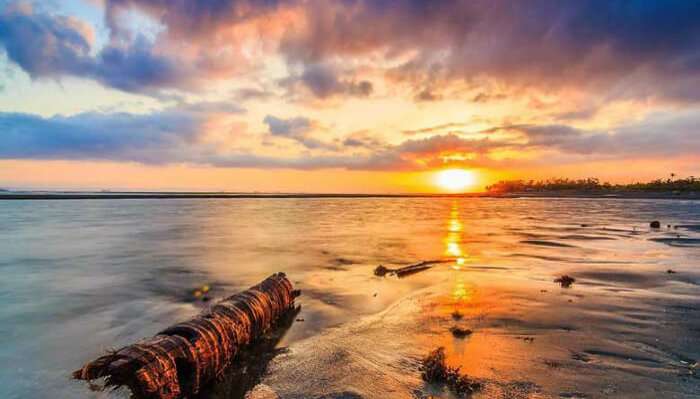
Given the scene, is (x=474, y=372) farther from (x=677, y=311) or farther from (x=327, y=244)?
(x=327, y=244)

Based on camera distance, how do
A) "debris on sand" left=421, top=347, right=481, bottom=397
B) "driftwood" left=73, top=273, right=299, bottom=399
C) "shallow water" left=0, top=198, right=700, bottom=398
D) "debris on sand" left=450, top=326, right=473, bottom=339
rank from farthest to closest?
"debris on sand" left=450, top=326, right=473, bottom=339 < "shallow water" left=0, top=198, right=700, bottom=398 < "debris on sand" left=421, top=347, right=481, bottom=397 < "driftwood" left=73, top=273, right=299, bottom=399

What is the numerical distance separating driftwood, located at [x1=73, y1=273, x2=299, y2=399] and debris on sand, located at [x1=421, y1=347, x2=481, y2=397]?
3.23m

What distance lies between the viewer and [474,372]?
236 inches

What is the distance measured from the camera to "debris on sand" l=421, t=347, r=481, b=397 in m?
5.47

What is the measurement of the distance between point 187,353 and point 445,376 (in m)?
3.80

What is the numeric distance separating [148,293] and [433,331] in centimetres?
907

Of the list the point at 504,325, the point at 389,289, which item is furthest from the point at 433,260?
the point at 504,325

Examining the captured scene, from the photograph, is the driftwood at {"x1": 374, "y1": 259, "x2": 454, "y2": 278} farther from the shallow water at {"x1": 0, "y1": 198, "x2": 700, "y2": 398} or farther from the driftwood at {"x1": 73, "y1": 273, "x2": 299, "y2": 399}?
the driftwood at {"x1": 73, "y1": 273, "x2": 299, "y2": 399}

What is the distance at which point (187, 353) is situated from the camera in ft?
17.3

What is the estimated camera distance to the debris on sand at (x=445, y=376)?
5.47m

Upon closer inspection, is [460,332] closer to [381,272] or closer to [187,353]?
[187,353]

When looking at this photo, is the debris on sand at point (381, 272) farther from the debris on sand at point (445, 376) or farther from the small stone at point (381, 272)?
the debris on sand at point (445, 376)

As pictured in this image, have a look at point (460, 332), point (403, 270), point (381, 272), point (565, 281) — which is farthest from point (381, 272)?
point (460, 332)

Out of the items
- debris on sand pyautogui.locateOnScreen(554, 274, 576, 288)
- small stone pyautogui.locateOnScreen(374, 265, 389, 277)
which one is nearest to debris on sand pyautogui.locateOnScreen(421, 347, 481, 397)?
debris on sand pyautogui.locateOnScreen(554, 274, 576, 288)
